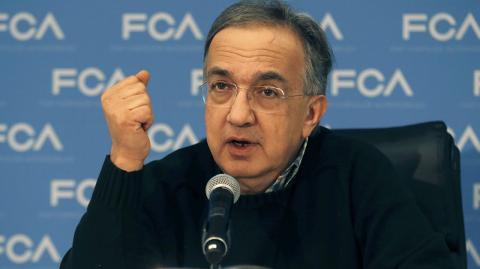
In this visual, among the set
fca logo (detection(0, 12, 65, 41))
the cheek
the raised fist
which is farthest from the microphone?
fca logo (detection(0, 12, 65, 41))

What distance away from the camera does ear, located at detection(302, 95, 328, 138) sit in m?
2.24

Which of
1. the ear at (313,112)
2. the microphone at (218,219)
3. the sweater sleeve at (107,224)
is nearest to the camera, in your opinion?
the microphone at (218,219)

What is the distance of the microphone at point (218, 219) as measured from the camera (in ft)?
4.42

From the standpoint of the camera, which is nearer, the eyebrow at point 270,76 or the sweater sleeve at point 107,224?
the sweater sleeve at point 107,224

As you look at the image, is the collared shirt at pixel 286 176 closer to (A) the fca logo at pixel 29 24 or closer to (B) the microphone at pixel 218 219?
(B) the microphone at pixel 218 219

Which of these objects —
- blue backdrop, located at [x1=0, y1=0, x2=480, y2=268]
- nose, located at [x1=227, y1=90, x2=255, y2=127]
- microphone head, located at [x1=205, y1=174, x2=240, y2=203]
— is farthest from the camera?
blue backdrop, located at [x1=0, y1=0, x2=480, y2=268]

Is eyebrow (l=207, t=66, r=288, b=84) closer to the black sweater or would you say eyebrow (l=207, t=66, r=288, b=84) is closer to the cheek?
the cheek

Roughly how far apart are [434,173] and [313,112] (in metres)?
0.38

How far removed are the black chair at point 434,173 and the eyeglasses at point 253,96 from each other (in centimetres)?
39

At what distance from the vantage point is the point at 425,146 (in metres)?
2.26

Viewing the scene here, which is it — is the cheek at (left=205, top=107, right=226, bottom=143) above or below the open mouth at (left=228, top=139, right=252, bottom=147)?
above

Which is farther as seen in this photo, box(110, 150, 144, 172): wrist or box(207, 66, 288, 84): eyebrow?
box(207, 66, 288, 84): eyebrow

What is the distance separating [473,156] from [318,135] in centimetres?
110

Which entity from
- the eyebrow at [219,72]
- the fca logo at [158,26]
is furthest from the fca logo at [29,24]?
the eyebrow at [219,72]
